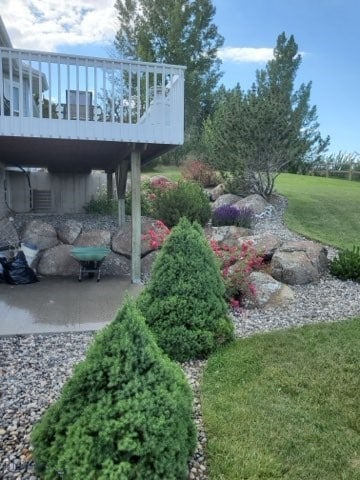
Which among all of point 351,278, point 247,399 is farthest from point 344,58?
point 247,399

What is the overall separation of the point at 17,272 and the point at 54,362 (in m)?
3.25

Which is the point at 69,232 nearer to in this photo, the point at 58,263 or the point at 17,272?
the point at 58,263

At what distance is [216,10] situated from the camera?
24891mm

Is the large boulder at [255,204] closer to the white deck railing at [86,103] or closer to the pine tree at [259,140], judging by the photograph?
the pine tree at [259,140]

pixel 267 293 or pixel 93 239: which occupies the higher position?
pixel 93 239

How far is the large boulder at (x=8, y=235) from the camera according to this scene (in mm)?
7324

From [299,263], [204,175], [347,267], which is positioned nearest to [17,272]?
[299,263]

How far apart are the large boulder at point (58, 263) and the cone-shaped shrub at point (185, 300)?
147 inches

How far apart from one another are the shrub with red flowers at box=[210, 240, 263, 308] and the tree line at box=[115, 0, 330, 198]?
5927 millimetres

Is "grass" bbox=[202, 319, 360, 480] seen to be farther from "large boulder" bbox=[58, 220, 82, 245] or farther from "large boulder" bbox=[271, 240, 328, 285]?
"large boulder" bbox=[58, 220, 82, 245]

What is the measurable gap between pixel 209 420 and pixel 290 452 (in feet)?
1.79

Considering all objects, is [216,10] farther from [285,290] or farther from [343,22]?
[285,290]

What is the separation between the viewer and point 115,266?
7363 mm

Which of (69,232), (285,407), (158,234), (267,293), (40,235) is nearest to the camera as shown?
(285,407)
